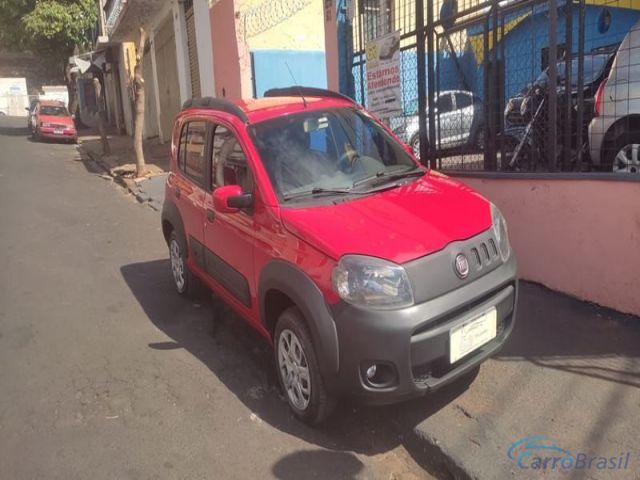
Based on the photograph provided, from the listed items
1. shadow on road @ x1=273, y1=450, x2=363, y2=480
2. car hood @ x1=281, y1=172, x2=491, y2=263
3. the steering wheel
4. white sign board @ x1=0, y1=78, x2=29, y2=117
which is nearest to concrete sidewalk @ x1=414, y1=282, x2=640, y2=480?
shadow on road @ x1=273, y1=450, x2=363, y2=480

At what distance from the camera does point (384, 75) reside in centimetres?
630

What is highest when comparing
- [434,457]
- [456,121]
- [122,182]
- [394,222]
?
[456,121]

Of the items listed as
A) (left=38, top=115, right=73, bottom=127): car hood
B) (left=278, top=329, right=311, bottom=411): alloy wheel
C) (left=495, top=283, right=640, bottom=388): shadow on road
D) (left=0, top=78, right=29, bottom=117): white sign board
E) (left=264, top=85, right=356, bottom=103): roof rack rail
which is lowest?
(left=495, top=283, right=640, bottom=388): shadow on road

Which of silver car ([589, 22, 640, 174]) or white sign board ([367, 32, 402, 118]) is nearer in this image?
silver car ([589, 22, 640, 174])

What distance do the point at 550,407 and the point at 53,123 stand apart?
82.6ft

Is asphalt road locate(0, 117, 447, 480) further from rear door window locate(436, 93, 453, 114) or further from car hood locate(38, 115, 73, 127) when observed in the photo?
car hood locate(38, 115, 73, 127)

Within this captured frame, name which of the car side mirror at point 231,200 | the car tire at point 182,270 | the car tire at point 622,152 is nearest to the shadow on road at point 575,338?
the car tire at point 622,152

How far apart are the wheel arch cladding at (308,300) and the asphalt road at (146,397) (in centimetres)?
60

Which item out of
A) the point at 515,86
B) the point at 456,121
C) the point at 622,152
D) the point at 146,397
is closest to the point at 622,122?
the point at 622,152

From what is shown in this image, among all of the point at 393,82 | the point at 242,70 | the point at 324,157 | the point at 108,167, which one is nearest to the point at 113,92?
the point at 108,167

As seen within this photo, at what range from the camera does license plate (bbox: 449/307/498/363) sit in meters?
2.92

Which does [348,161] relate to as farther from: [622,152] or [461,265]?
[622,152]

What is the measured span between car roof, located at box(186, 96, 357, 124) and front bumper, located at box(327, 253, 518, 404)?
172cm

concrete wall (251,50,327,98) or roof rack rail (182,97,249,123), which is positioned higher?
concrete wall (251,50,327,98)
